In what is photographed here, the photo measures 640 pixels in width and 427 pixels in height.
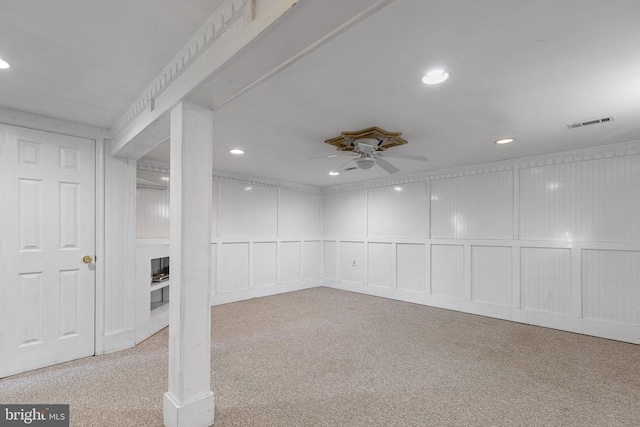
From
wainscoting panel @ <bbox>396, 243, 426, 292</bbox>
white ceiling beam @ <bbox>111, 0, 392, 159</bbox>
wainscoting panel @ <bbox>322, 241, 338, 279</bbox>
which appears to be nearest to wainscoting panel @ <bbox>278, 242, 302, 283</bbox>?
wainscoting panel @ <bbox>322, 241, 338, 279</bbox>

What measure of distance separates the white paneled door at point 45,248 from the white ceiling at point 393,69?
1.34ft

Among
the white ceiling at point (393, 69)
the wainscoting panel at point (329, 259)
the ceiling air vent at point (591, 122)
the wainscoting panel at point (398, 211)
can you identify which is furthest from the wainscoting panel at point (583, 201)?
the wainscoting panel at point (329, 259)

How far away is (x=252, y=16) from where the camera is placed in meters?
1.30

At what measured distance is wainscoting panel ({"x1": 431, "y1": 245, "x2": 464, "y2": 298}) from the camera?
5.09 meters

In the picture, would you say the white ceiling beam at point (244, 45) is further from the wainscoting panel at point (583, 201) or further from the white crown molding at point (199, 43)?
the wainscoting panel at point (583, 201)

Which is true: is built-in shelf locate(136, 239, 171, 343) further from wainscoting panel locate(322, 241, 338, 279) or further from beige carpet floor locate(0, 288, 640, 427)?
wainscoting panel locate(322, 241, 338, 279)

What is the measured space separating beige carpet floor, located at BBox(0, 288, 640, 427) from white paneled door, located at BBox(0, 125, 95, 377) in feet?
0.85

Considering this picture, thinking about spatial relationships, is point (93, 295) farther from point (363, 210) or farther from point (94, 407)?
point (363, 210)

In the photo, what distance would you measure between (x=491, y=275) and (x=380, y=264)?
2.03 metres

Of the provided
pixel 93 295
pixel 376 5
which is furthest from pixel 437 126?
pixel 93 295

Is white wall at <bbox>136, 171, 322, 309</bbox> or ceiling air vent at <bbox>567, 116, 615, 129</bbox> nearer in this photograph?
ceiling air vent at <bbox>567, 116, 615, 129</bbox>

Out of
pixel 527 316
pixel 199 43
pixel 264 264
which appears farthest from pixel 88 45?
pixel 527 316

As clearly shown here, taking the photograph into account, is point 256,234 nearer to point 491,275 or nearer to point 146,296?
point 146,296

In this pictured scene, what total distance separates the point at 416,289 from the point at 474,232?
146cm
